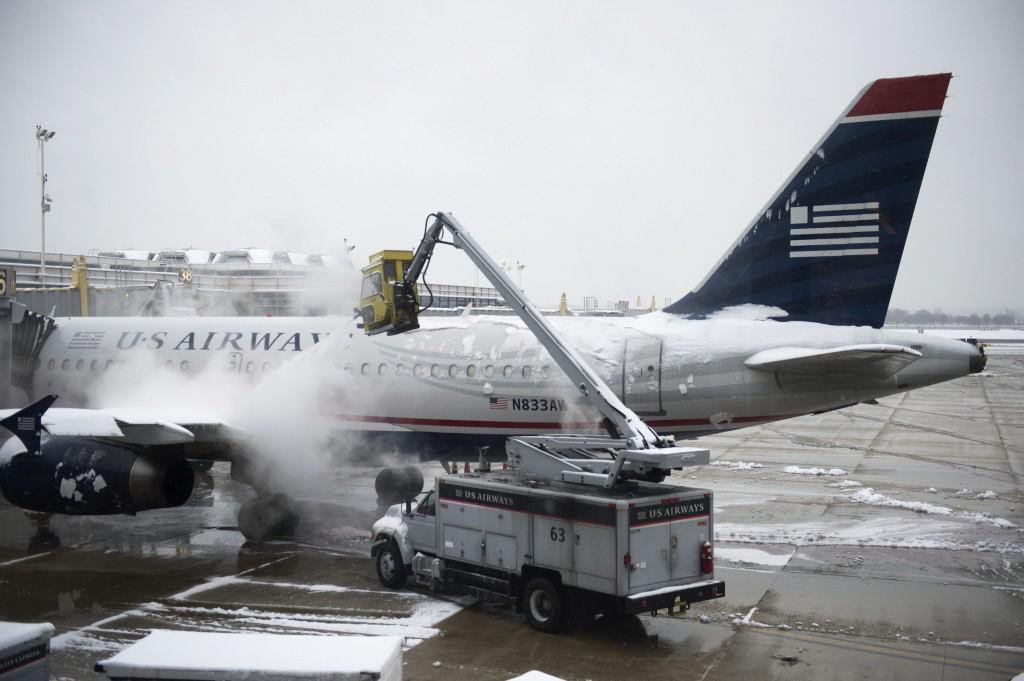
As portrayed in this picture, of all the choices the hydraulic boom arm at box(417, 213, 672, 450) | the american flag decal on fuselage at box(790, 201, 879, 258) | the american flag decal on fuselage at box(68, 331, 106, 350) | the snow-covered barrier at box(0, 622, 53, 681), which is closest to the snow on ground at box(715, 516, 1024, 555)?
the hydraulic boom arm at box(417, 213, 672, 450)

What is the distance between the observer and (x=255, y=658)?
283 inches

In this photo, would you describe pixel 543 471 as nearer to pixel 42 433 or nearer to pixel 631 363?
pixel 631 363

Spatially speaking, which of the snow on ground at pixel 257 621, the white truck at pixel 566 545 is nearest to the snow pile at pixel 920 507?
the white truck at pixel 566 545

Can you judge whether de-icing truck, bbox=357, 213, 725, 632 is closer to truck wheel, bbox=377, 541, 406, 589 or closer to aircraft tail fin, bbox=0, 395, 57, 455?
truck wheel, bbox=377, 541, 406, 589

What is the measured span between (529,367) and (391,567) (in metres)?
4.56

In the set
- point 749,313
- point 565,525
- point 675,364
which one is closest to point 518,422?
point 675,364

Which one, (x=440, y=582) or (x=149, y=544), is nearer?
(x=440, y=582)

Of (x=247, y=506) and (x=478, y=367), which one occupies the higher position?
(x=478, y=367)

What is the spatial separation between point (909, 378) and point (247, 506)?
12.2 metres

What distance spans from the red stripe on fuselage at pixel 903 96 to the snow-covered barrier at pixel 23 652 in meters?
13.7

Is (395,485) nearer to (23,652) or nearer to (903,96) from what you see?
(903,96)

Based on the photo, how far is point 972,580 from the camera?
44.8 feet

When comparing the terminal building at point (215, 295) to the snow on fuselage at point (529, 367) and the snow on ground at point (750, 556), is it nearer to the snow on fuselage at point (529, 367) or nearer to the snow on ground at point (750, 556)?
the snow on fuselage at point (529, 367)

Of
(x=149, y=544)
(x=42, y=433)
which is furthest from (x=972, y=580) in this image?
(x=42, y=433)
